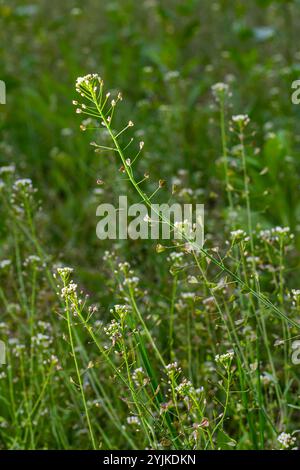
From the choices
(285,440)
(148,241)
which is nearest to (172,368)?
(285,440)

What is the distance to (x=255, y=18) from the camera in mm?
5387

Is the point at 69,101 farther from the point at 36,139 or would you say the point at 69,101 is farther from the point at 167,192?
the point at 167,192

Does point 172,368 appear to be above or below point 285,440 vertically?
above

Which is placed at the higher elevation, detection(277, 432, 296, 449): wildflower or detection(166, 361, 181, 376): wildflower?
detection(166, 361, 181, 376): wildflower

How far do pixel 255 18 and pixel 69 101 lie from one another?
179 centimetres

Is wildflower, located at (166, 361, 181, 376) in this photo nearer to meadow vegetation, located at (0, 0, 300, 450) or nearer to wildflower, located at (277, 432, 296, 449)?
meadow vegetation, located at (0, 0, 300, 450)

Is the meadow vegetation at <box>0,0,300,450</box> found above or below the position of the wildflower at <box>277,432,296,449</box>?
above

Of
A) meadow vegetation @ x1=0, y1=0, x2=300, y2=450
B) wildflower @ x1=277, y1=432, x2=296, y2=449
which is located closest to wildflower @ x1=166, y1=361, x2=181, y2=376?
meadow vegetation @ x1=0, y1=0, x2=300, y2=450

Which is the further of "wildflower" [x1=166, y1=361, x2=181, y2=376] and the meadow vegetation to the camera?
the meadow vegetation

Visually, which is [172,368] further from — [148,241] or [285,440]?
[148,241]

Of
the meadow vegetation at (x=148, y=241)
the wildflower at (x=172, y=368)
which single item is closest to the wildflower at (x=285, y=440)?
the meadow vegetation at (x=148, y=241)
